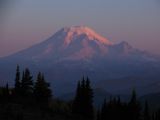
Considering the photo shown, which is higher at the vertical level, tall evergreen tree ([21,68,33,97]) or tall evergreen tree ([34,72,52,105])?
tall evergreen tree ([21,68,33,97])

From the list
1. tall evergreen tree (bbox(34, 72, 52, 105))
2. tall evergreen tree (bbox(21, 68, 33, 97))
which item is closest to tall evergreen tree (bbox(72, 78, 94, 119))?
tall evergreen tree (bbox(34, 72, 52, 105))

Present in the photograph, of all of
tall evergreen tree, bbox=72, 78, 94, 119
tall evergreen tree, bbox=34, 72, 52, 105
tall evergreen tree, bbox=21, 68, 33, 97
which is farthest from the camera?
tall evergreen tree, bbox=21, 68, 33, 97

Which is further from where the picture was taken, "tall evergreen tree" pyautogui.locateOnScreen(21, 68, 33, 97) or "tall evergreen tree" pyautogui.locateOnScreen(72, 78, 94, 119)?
"tall evergreen tree" pyautogui.locateOnScreen(21, 68, 33, 97)

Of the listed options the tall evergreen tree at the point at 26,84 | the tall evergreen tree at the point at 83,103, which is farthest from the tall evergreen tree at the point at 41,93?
the tall evergreen tree at the point at 83,103

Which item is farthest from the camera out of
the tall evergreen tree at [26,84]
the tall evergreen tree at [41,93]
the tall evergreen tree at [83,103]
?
the tall evergreen tree at [26,84]

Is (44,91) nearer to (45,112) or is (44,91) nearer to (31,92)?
(31,92)

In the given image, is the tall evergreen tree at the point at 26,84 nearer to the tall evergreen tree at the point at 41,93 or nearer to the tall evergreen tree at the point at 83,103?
the tall evergreen tree at the point at 41,93

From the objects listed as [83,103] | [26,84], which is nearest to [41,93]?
[26,84]

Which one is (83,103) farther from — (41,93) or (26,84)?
(26,84)

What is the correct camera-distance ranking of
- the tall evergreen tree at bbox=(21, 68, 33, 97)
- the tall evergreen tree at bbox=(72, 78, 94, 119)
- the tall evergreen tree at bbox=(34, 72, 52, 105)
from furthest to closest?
the tall evergreen tree at bbox=(21, 68, 33, 97)
the tall evergreen tree at bbox=(72, 78, 94, 119)
the tall evergreen tree at bbox=(34, 72, 52, 105)

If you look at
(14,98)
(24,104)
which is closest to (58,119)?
(24,104)

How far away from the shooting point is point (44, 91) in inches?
2584

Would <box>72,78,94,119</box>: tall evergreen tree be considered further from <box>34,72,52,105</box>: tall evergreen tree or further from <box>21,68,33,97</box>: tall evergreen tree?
<box>21,68,33,97</box>: tall evergreen tree

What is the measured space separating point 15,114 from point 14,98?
1604 cm
